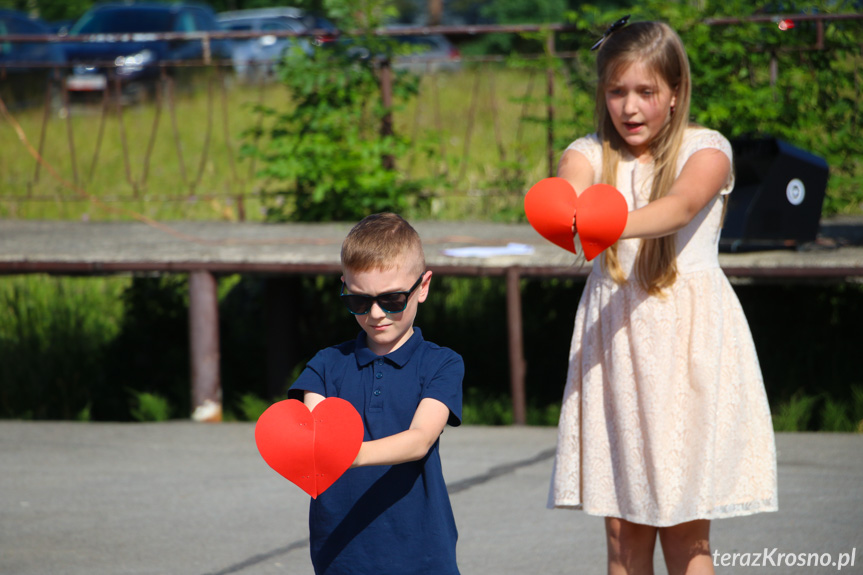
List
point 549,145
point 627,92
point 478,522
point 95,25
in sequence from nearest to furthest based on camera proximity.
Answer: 1. point 627,92
2. point 478,522
3. point 549,145
4. point 95,25

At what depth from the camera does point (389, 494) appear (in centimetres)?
174

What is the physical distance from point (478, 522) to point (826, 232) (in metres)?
3.17

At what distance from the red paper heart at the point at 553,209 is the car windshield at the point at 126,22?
51.9 ft

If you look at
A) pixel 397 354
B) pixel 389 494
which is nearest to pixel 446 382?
pixel 397 354

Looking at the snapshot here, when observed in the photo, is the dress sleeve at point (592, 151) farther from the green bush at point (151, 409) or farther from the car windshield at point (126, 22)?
A: the car windshield at point (126, 22)

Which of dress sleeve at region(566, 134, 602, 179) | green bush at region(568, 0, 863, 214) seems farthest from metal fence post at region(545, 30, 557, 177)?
dress sleeve at region(566, 134, 602, 179)

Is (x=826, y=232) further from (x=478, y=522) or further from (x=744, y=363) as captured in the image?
(x=744, y=363)

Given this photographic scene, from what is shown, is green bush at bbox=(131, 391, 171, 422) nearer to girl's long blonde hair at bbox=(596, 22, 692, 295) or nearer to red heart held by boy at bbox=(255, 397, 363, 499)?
girl's long blonde hair at bbox=(596, 22, 692, 295)

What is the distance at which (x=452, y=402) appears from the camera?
1713 millimetres

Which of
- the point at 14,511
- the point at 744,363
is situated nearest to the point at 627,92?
the point at 744,363

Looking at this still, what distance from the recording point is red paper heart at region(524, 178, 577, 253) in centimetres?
186

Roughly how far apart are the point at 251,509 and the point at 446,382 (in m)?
1.98

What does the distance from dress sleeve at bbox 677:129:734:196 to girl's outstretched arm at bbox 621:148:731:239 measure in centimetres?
2

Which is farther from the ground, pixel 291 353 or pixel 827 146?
pixel 827 146
